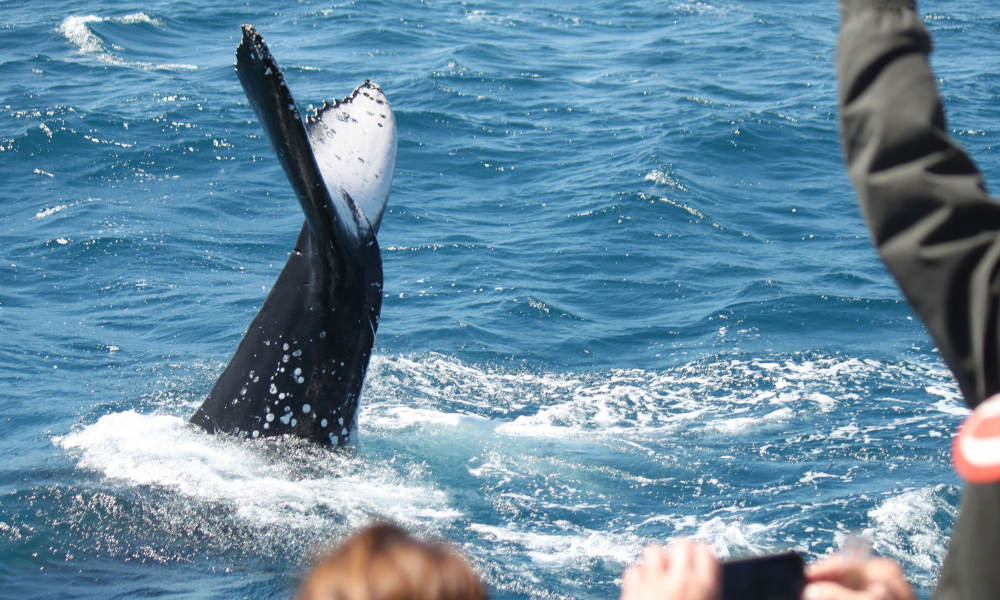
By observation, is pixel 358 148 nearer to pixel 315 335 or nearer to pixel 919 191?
pixel 315 335

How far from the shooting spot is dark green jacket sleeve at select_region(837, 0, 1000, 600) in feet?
5.42

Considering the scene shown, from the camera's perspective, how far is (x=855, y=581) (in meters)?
1.64

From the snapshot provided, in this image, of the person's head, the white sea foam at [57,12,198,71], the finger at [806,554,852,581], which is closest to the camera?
the person's head

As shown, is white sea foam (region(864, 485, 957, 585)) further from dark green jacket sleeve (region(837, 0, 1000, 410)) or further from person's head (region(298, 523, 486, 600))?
person's head (region(298, 523, 486, 600))

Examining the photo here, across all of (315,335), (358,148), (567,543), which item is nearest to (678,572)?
(315,335)

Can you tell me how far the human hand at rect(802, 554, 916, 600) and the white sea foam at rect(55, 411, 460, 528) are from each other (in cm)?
491

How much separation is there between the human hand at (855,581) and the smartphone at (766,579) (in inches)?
0.7

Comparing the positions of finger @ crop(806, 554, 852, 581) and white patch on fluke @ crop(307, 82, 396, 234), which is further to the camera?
white patch on fluke @ crop(307, 82, 396, 234)

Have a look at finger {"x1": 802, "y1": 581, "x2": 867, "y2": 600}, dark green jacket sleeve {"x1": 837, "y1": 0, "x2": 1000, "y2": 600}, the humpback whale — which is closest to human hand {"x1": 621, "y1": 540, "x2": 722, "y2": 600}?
finger {"x1": 802, "y1": 581, "x2": 867, "y2": 600}

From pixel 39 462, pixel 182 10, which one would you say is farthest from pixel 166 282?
pixel 182 10

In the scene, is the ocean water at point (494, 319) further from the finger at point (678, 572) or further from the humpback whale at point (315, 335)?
the finger at point (678, 572)

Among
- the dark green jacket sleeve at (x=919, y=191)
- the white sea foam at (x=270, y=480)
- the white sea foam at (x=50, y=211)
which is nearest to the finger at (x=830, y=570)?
the dark green jacket sleeve at (x=919, y=191)

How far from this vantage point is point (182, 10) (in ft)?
88.4

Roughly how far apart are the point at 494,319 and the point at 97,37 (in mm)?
16243
